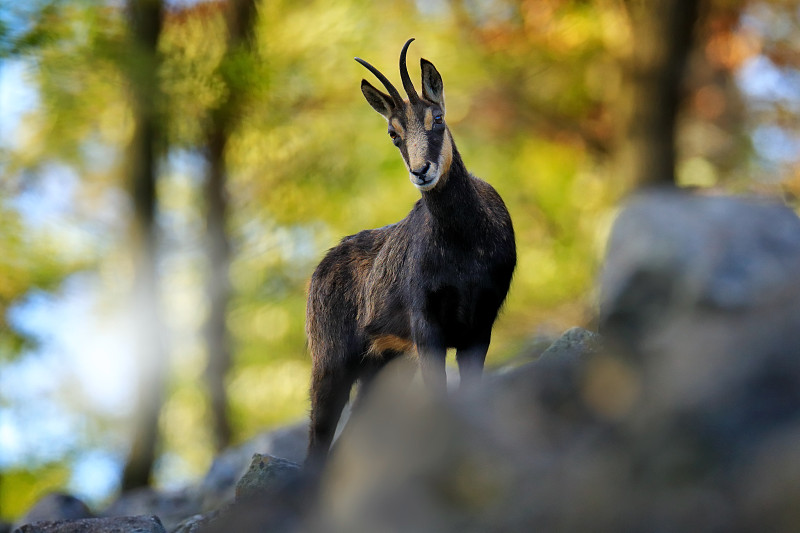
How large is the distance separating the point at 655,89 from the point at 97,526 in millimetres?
11925

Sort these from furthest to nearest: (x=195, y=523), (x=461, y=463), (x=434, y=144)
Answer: (x=195, y=523) < (x=434, y=144) < (x=461, y=463)

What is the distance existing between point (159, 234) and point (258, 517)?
33.3 feet

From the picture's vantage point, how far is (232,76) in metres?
12.9

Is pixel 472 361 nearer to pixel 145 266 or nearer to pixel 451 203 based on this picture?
pixel 451 203

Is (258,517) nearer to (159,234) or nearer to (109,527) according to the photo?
(109,527)

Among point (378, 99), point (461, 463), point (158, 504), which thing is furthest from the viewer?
point (158, 504)

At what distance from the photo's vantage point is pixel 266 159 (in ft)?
54.0

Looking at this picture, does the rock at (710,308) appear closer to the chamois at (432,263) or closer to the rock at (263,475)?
the chamois at (432,263)

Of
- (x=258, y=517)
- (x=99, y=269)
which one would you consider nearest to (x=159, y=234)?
(x=99, y=269)

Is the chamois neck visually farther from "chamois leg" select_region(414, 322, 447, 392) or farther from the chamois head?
"chamois leg" select_region(414, 322, 447, 392)

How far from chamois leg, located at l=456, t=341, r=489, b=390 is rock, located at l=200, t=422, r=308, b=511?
12.4 ft

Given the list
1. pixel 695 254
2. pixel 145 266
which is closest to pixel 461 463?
pixel 695 254

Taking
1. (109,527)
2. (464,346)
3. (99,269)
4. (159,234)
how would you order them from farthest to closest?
(99,269) < (159,234) < (464,346) < (109,527)

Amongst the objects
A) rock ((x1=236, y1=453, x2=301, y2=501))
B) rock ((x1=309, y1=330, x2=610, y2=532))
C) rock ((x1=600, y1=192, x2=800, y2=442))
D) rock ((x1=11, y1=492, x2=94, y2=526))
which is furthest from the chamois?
rock ((x1=11, y1=492, x2=94, y2=526))
